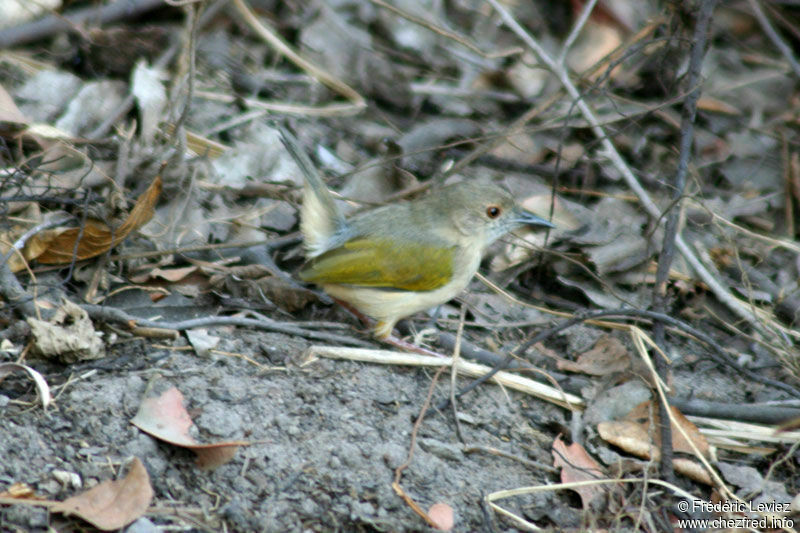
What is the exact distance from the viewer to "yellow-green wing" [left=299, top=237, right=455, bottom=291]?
428 cm

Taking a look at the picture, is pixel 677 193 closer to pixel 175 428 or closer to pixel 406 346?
pixel 406 346

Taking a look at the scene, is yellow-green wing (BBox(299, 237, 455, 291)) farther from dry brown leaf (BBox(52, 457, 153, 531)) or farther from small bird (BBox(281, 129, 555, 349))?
dry brown leaf (BBox(52, 457, 153, 531))

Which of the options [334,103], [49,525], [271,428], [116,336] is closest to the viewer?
[49,525]

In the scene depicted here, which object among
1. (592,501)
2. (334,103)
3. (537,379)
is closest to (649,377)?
(537,379)

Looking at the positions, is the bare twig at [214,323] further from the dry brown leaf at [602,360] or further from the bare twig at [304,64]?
the bare twig at [304,64]

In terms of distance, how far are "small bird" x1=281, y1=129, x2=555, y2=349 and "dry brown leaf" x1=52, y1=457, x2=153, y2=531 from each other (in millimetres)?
1572

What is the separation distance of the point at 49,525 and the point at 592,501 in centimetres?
213

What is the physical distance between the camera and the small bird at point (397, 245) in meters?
4.28

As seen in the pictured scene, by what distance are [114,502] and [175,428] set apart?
43 cm

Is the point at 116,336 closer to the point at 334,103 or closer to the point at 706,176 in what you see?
the point at 334,103

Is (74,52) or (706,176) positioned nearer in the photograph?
(74,52)

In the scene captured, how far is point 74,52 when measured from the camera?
5.66m

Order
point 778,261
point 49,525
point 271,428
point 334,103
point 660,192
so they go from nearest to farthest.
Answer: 1. point 49,525
2. point 271,428
3. point 778,261
4. point 660,192
5. point 334,103

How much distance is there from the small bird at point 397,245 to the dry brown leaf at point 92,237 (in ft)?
2.58
